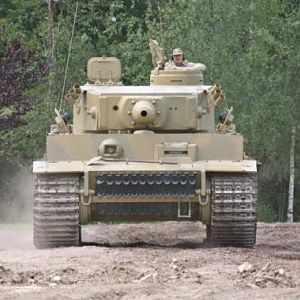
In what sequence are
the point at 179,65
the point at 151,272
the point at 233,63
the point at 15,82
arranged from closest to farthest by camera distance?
the point at 151,272 → the point at 179,65 → the point at 15,82 → the point at 233,63

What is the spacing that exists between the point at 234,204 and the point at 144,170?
109 cm

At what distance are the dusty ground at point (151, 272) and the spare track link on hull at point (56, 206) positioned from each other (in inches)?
15.7

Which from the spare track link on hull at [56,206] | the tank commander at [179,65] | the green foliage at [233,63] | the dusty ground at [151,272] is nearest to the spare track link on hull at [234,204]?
the dusty ground at [151,272]

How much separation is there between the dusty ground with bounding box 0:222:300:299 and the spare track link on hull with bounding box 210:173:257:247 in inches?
12.4

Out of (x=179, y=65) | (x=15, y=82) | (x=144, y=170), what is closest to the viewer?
(x=144, y=170)

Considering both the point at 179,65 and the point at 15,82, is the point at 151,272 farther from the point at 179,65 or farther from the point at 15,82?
the point at 15,82

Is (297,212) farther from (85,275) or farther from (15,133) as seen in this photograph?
(85,275)

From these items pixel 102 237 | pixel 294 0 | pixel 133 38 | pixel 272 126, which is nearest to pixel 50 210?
pixel 102 237

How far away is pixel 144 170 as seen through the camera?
14.5 meters

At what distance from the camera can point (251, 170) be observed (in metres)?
14.6

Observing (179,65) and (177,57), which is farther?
(177,57)

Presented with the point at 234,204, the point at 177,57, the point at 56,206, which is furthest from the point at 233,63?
the point at 56,206

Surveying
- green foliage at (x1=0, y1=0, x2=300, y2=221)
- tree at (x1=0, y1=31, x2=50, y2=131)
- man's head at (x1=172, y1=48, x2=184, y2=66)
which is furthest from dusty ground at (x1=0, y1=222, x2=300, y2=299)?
green foliage at (x1=0, y1=0, x2=300, y2=221)

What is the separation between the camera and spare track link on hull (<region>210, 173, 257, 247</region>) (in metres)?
14.6
